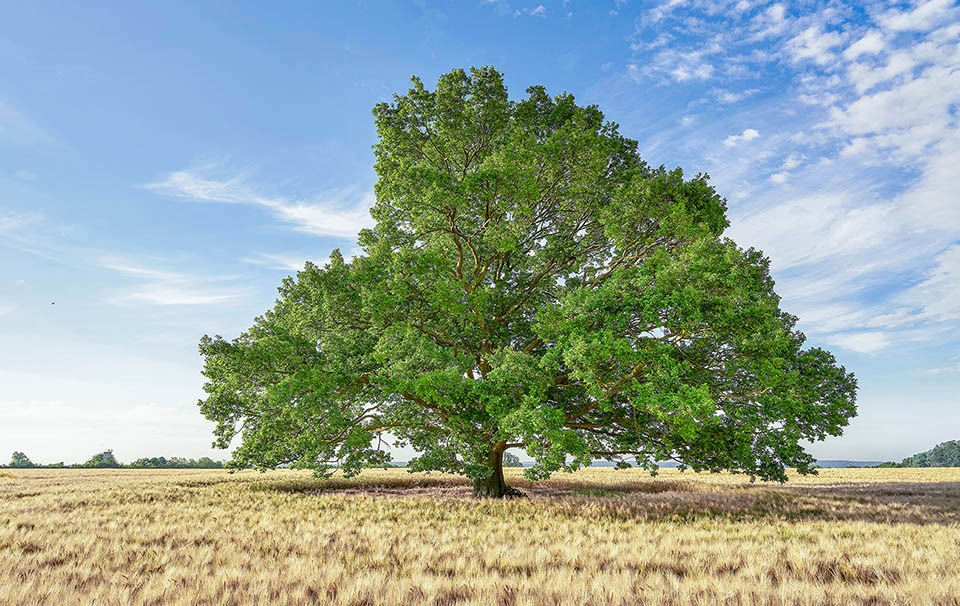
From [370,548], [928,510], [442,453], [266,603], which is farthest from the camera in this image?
[442,453]

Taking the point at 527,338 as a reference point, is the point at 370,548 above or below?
below

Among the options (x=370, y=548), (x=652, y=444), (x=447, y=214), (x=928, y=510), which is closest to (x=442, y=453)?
(x=652, y=444)

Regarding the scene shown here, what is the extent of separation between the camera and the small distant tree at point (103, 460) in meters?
76.9

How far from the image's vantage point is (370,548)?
8984 mm

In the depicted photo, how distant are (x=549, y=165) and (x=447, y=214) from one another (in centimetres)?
383

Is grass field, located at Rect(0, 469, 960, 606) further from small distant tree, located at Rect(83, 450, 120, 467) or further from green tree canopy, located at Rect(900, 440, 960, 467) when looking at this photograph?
green tree canopy, located at Rect(900, 440, 960, 467)

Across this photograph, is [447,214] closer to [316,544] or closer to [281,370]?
[281,370]

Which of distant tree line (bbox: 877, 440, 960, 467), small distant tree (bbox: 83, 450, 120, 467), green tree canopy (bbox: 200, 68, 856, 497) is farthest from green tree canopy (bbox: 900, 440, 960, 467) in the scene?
small distant tree (bbox: 83, 450, 120, 467)

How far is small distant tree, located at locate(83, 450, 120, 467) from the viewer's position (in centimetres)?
7694

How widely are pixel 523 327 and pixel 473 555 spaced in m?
12.9

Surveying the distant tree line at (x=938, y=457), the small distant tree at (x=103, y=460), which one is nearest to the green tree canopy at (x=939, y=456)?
the distant tree line at (x=938, y=457)

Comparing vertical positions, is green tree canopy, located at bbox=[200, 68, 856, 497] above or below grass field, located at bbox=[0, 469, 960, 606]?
above

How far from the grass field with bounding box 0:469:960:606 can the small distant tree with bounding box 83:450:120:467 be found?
257 ft

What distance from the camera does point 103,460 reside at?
8281cm
